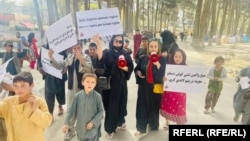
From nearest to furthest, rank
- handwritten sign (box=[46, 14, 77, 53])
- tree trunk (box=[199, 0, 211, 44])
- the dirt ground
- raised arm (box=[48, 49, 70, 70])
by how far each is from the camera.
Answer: handwritten sign (box=[46, 14, 77, 53]), raised arm (box=[48, 49, 70, 70]), the dirt ground, tree trunk (box=[199, 0, 211, 44])

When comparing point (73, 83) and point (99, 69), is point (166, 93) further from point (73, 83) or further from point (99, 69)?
point (73, 83)

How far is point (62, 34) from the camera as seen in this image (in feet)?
15.3

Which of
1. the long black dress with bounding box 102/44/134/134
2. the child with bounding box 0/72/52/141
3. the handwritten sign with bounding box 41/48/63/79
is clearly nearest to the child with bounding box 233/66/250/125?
the long black dress with bounding box 102/44/134/134

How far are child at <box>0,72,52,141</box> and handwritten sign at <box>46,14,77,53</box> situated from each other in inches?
71.0

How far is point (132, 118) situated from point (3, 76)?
297 centimetres

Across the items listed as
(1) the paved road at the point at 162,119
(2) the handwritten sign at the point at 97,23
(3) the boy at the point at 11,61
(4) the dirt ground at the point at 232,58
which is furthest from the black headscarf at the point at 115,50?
(4) the dirt ground at the point at 232,58

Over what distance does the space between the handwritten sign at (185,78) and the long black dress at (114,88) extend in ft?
2.34

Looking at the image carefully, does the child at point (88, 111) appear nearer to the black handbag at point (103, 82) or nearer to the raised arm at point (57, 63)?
the black handbag at point (103, 82)

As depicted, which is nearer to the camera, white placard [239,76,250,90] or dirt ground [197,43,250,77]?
white placard [239,76,250,90]

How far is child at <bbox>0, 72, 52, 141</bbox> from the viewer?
2.79 m

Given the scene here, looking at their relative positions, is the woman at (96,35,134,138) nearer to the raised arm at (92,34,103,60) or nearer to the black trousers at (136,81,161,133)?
the raised arm at (92,34,103,60)

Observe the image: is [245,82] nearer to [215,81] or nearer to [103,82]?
[215,81]

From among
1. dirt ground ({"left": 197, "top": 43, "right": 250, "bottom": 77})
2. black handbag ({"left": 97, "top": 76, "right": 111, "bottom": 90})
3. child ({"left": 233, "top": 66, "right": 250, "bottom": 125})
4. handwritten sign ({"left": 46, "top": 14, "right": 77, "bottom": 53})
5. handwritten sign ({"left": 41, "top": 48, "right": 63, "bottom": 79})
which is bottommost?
dirt ground ({"left": 197, "top": 43, "right": 250, "bottom": 77})

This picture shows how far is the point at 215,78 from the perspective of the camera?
6.34 metres
